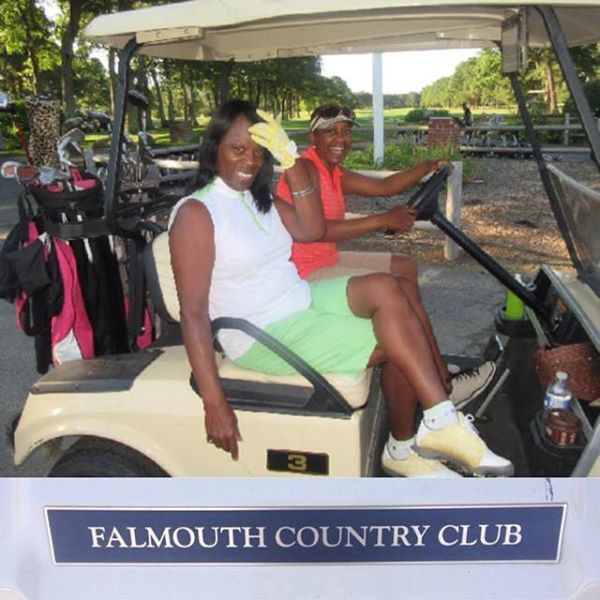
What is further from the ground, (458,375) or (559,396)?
(559,396)

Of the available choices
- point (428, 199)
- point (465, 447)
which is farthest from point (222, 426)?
point (428, 199)

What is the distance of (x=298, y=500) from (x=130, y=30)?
58.8 inches

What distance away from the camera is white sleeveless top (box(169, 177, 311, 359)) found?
2105 millimetres

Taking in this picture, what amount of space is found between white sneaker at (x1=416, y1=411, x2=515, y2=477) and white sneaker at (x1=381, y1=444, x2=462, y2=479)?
10 cm

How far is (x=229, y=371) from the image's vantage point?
211 centimetres

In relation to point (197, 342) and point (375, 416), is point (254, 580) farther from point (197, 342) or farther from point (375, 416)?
point (375, 416)

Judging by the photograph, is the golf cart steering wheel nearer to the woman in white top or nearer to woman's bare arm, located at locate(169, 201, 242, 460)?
the woman in white top

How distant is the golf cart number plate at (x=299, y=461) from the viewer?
1942 millimetres

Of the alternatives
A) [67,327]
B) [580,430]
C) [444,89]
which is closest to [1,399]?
[67,327]

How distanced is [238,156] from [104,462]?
109 cm

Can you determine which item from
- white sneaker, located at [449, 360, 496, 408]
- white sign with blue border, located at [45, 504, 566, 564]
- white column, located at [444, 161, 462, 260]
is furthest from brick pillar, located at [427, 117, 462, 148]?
white sign with blue border, located at [45, 504, 566, 564]

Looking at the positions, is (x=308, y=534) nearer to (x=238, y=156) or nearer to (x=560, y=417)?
(x=560, y=417)

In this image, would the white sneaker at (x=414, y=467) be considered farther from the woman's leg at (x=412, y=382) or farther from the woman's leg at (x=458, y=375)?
the woman's leg at (x=458, y=375)

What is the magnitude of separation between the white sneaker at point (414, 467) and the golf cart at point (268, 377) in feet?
0.18
